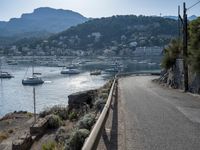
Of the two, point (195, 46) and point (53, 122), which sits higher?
point (195, 46)

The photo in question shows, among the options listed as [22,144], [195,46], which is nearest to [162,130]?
[22,144]

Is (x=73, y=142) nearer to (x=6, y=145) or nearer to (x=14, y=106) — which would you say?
(x=6, y=145)

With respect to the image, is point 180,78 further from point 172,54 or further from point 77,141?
point 77,141

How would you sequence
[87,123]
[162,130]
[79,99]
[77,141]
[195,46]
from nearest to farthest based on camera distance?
[77,141]
[162,130]
[87,123]
[195,46]
[79,99]

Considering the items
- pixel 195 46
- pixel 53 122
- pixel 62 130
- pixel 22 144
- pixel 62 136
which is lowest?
pixel 22 144

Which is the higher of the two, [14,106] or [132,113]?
[132,113]

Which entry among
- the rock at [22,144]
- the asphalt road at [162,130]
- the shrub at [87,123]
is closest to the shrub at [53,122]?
the rock at [22,144]

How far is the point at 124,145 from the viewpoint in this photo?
32.8 feet

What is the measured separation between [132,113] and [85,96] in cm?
1502

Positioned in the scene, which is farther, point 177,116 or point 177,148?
point 177,116

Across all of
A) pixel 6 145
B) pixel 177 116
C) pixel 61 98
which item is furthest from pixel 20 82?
pixel 177 116

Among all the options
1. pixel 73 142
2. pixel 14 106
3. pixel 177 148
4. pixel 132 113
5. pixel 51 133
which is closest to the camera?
pixel 177 148

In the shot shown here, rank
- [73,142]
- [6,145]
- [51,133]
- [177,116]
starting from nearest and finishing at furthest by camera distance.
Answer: [73,142] < [177,116] < [51,133] < [6,145]

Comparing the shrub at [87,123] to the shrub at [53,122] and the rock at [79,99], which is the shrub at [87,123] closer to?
the shrub at [53,122]
